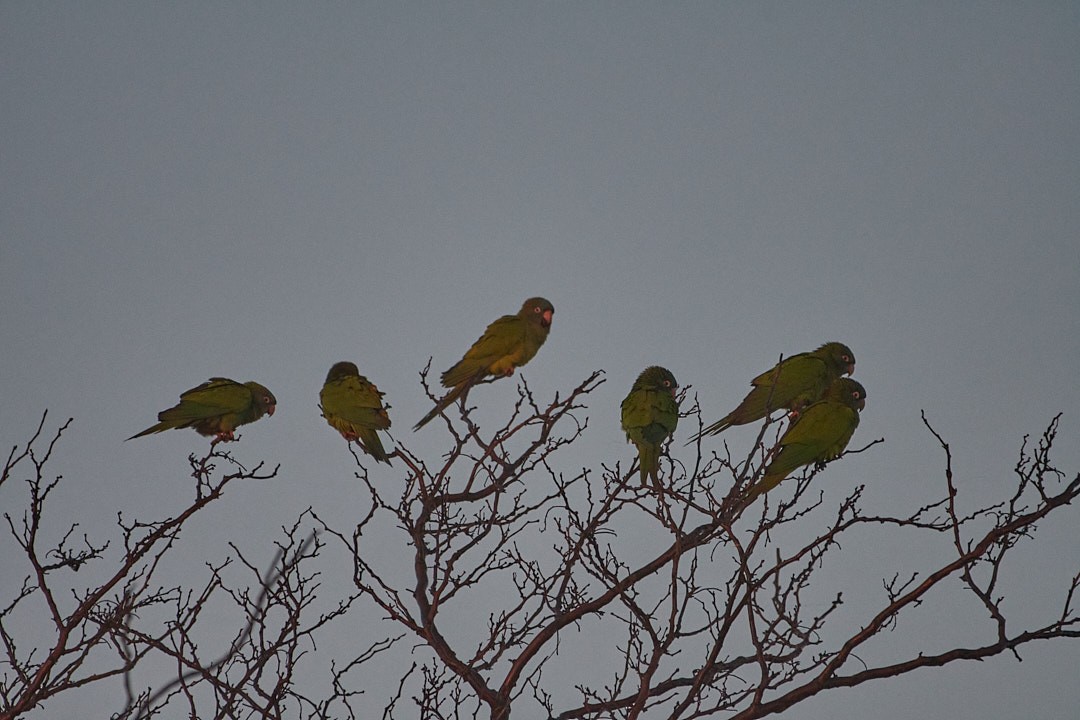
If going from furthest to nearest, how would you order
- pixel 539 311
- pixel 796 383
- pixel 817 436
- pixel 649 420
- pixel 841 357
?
pixel 539 311 < pixel 841 357 < pixel 796 383 < pixel 649 420 < pixel 817 436

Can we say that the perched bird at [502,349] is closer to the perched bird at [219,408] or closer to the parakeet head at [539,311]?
the parakeet head at [539,311]

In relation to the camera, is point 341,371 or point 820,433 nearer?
point 820,433

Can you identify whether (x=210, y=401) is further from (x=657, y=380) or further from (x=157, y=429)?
(x=657, y=380)

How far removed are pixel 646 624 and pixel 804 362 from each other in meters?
3.43

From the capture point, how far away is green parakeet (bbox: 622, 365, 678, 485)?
566 cm

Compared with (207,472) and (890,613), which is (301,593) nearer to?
(207,472)

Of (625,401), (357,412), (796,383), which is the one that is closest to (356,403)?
(357,412)

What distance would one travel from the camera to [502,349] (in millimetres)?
7176

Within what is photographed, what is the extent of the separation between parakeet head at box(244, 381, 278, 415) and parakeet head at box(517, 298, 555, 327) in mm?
2187

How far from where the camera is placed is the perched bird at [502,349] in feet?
23.1

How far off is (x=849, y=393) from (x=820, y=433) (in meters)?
0.77

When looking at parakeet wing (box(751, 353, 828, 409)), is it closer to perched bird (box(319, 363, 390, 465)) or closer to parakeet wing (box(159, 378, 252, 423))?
perched bird (box(319, 363, 390, 465))

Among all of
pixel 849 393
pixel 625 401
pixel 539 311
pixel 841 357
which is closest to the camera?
pixel 625 401

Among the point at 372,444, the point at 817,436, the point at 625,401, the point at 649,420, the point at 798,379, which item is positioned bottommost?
the point at 817,436
